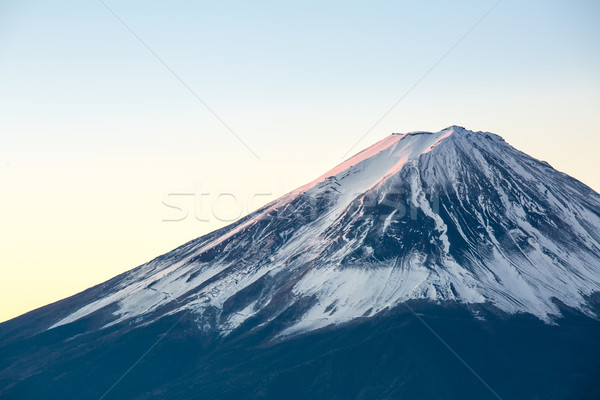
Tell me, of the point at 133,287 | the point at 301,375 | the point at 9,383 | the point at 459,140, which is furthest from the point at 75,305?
the point at 459,140

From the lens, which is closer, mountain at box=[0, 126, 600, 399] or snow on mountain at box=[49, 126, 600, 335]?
mountain at box=[0, 126, 600, 399]

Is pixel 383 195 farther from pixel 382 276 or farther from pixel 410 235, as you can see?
pixel 382 276

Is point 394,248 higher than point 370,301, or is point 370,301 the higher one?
point 394,248

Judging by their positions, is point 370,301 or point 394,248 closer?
point 370,301

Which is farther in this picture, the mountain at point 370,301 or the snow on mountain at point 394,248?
the snow on mountain at point 394,248
